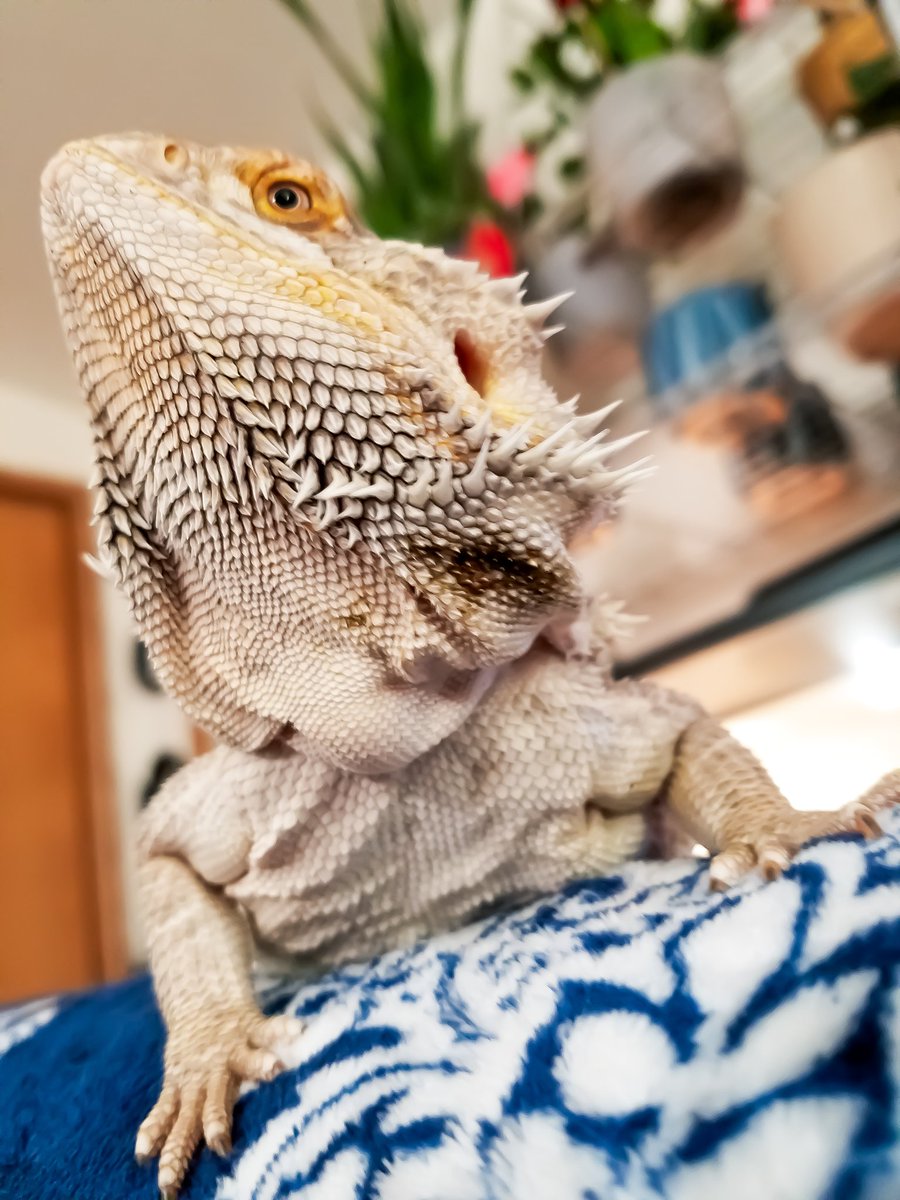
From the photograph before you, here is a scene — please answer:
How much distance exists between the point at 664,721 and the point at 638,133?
1.20 meters

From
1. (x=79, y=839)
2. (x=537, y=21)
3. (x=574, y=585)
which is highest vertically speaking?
(x=537, y=21)

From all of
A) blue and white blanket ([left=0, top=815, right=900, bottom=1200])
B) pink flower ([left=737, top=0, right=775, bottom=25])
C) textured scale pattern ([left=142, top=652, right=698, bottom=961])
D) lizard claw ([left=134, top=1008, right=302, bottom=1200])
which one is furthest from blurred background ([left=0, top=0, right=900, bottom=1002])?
lizard claw ([left=134, top=1008, right=302, bottom=1200])

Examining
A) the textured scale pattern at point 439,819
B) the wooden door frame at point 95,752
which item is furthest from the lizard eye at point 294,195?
the wooden door frame at point 95,752

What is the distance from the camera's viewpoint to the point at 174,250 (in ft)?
1.60

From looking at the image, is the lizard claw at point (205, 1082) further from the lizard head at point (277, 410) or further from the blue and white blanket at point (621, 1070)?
the lizard head at point (277, 410)

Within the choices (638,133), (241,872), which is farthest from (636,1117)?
(638,133)

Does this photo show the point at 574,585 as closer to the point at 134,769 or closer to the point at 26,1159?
the point at 26,1159

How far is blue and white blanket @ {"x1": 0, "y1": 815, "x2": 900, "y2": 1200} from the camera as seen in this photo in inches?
14.0

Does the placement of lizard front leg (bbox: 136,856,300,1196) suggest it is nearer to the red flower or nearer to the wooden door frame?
the red flower

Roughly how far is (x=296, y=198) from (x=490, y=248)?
1134 millimetres

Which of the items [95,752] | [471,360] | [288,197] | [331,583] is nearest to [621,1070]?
[331,583]

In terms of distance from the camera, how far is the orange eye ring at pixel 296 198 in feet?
1.90

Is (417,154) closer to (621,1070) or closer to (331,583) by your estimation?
(331,583)

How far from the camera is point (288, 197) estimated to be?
0.59m
